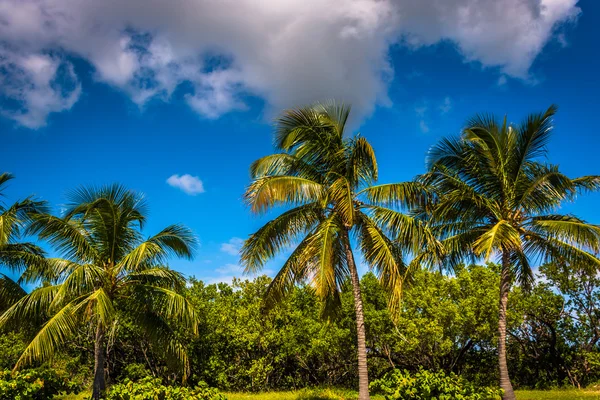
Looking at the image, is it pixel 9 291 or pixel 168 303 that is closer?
pixel 168 303

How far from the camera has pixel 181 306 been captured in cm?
1282

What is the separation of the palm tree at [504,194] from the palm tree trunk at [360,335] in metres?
2.65

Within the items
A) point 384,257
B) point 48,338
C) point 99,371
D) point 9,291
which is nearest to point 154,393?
point 48,338

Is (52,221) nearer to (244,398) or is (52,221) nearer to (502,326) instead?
(244,398)

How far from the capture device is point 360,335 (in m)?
11.7

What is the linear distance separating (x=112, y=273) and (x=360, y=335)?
7.09 m

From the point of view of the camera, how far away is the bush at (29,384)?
1283 cm

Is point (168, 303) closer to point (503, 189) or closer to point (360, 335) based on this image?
point (360, 335)

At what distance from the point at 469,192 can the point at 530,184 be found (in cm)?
150

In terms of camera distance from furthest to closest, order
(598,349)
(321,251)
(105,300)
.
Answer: (598,349) < (105,300) < (321,251)

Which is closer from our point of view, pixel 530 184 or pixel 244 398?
pixel 530 184

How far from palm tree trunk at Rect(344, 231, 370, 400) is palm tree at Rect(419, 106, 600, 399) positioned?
2652mm

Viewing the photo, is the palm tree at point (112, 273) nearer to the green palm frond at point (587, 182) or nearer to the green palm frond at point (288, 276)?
the green palm frond at point (288, 276)

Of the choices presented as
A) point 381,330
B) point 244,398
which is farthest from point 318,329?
point 244,398
